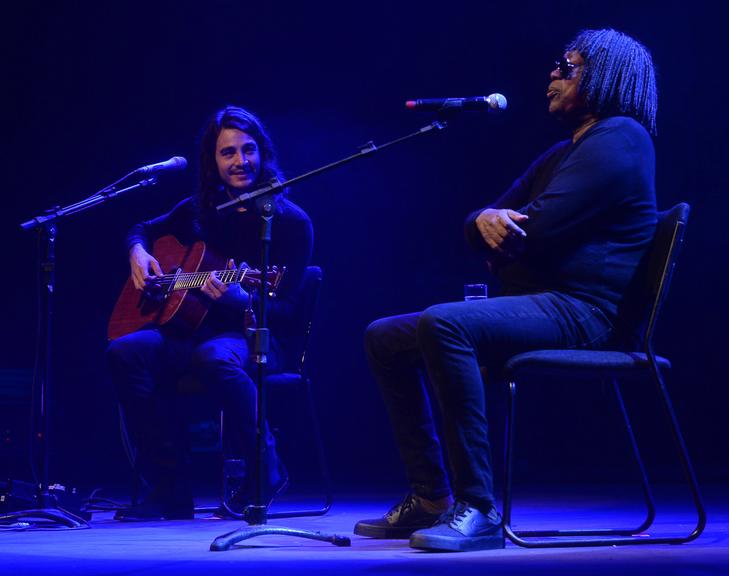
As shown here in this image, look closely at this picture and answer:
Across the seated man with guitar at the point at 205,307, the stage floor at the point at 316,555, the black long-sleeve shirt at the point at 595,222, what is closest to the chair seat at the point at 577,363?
the black long-sleeve shirt at the point at 595,222

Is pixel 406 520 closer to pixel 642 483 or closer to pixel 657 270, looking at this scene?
pixel 642 483

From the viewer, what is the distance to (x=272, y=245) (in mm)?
3777

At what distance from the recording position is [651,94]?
8.80ft

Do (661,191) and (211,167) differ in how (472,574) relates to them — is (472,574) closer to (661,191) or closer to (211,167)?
(211,167)

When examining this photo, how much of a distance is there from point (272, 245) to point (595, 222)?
1610 millimetres

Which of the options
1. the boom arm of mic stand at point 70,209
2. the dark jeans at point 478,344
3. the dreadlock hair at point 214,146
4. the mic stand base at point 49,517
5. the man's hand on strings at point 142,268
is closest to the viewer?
the dark jeans at point 478,344

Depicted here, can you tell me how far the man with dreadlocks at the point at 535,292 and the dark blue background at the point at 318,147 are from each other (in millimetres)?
2389

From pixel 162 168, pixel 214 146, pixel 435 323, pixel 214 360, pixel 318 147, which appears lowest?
pixel 214 360

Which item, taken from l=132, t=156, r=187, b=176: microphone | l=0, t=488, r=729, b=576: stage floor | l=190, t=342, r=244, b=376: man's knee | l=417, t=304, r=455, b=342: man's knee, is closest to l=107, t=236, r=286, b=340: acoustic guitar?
l=190, t=342, r=244, b=376: man's knee

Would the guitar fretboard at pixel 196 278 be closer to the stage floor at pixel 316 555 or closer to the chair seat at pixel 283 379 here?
the chair seat at pixel 283 379

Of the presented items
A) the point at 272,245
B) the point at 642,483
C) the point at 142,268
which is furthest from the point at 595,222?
the point at 142,268

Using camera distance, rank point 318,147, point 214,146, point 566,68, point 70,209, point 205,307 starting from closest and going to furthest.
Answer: point 566,68
point 70,209
point 205,307
point 214,146
point 318,147

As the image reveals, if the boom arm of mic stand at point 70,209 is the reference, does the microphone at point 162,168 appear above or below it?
above

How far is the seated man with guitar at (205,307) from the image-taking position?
11.4 ft
